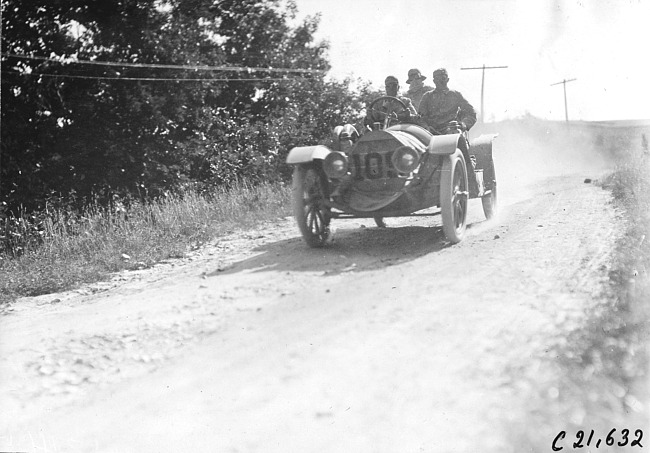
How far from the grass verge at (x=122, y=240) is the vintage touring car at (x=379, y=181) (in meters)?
2.02

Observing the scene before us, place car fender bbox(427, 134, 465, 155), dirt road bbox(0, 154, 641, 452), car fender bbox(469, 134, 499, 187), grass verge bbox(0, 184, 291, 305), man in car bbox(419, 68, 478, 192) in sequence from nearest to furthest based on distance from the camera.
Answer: dirt road bbox(0, 154, 641, 452) < grass verge bbox(0, 184, 291, 305) < car fender bbox(427, 134, 465, 155) < man in car bbox(419, 68, 478, 192) < car fender bbox(469, 134, 499, 187)

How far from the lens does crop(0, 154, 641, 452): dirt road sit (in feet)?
9.69

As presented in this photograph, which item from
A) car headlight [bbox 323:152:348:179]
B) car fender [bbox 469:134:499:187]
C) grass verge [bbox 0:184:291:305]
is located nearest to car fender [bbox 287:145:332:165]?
car headlight [bbox 323:152:348:179]

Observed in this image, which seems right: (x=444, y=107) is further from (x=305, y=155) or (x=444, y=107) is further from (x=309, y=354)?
(x=309, y=354)

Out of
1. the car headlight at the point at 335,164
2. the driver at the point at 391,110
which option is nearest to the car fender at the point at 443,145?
the car headlight at the point at 335,164

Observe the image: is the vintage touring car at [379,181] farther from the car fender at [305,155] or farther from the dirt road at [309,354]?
the dirt road at [309,354]

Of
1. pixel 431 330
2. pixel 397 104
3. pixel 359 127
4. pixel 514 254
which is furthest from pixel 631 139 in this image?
pixel 431 330

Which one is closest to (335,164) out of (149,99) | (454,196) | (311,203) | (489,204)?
(311,203)

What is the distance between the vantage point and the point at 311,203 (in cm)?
711

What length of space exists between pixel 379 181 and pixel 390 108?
1936 millimetres

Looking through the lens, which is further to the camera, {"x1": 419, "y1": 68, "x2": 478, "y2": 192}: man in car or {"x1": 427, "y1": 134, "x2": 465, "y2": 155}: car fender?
{"x1": 419, "y1": 68, "x2": 478, "y2": 192}: man in car

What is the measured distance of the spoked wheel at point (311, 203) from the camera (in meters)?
6.98

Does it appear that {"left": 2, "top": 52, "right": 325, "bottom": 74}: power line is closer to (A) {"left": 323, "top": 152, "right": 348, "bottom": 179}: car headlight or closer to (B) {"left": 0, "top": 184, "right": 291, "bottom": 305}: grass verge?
(B) {"left": 0, "top": 184, "right": 291, "bottom": 305}: grass verge

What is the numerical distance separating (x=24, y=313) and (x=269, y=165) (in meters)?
9.69
